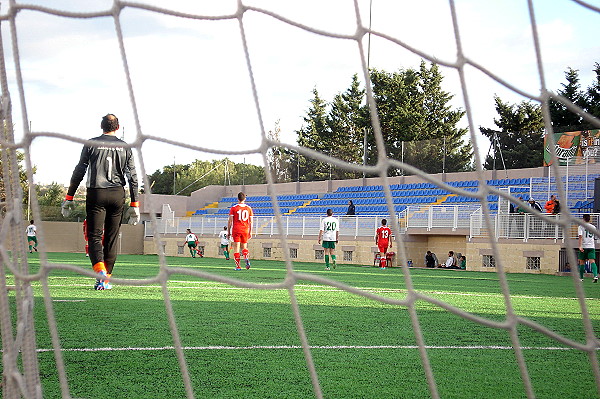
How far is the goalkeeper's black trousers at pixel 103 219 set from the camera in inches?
267

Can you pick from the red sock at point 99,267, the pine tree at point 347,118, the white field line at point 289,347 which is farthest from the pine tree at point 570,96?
the white field line at point 289,347

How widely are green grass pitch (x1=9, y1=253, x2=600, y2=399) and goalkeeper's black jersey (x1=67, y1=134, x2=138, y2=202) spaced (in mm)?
1046

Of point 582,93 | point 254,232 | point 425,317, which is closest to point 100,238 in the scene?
point 425,317

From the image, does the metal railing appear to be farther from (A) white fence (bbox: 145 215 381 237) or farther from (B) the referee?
(B) the referee

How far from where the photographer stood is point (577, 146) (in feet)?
74.6

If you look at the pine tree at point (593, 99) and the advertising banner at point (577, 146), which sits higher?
the pine tree at point (593, 99)

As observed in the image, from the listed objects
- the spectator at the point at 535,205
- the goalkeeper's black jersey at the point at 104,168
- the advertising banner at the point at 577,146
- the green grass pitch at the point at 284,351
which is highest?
the advertising banner at the point at 577,146

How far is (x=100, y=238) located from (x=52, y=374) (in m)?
3.70

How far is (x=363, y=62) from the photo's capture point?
276 centimetres

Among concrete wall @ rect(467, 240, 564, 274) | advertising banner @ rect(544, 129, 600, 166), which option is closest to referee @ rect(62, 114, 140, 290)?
concrete wall @ rect(467, 240, 564, 274)

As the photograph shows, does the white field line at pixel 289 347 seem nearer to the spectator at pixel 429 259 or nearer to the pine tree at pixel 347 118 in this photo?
the spectator at pixel 429 259

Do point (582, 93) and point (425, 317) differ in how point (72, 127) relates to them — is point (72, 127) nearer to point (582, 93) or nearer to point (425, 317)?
point (425, 317)

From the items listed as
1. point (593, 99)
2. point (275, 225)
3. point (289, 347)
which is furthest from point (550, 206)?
point (289, 347)

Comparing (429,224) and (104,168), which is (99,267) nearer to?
(104,168)
